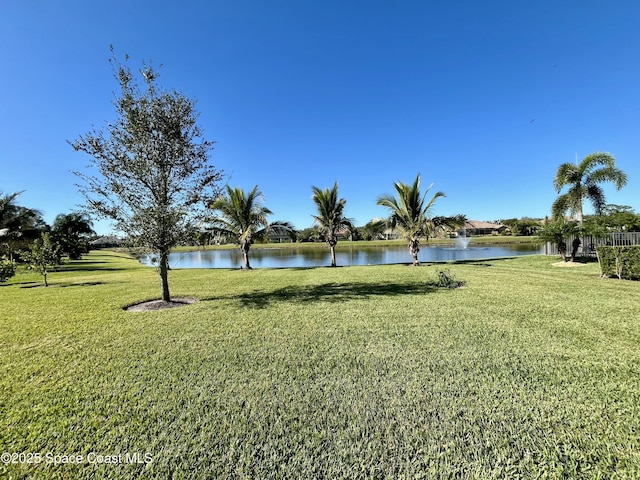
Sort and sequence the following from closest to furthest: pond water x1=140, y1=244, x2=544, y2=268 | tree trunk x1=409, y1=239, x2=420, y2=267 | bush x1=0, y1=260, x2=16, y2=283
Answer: bush x1=0, y1=260, x2=16, y2=283, tree trunk x1=409, y1=239, x2=420, y2=267, pond water x1=140, y1=244, x2=544, y2=268

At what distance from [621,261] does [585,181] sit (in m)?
8.61

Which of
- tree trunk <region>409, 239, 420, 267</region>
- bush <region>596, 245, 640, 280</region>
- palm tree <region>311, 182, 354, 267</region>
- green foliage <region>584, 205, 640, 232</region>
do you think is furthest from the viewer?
palm tree <region>311, 182, 354, 267</region>

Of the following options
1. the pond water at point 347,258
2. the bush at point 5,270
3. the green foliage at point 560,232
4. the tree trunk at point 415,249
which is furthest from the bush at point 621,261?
the bush at point 5,270

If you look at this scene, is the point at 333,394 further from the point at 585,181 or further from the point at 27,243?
the point at 27,243

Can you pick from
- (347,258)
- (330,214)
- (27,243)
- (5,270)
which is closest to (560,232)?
(330,214)

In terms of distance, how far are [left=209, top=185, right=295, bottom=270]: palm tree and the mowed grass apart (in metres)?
10.7

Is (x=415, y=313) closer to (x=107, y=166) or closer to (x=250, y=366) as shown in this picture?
(x=250, y=366)

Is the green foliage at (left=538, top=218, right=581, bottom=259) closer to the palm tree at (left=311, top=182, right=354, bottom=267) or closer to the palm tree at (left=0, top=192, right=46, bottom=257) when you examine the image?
the palm tree at (left=311, top=182, right=354, bottom=267)

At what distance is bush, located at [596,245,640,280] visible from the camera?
309 inches

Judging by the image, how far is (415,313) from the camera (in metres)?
5.40

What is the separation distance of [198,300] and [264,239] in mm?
9987

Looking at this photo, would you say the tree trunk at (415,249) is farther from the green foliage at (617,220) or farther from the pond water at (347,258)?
the green foliage at (617,220)

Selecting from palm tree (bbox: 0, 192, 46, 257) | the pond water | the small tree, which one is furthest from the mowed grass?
palm tree (bbox: 0, 192, 46, 257)

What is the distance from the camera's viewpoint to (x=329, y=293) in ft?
25.3
